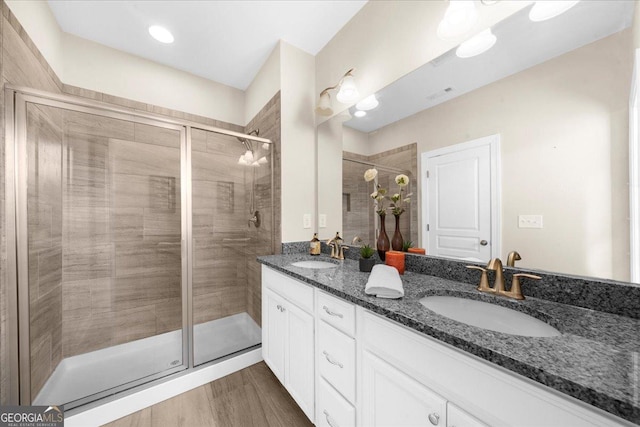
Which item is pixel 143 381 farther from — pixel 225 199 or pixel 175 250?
pixel 225 199

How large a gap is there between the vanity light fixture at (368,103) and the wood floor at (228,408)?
1980 millimetres

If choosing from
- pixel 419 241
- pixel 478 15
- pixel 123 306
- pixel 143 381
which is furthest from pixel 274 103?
pixel 143 381

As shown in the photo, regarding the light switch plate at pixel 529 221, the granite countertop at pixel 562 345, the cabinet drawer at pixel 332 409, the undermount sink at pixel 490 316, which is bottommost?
the cabinet drawer at pixel 332 409

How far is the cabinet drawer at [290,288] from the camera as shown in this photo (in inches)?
46.3

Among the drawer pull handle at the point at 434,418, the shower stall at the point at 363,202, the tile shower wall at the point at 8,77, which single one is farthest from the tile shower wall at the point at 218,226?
the drawer pull handle at the point at 434,418

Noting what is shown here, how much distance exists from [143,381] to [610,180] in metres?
2.52

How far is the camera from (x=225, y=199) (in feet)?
6.71

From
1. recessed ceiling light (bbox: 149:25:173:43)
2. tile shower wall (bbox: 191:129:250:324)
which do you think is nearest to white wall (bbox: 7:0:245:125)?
recessed ceiling light (bbox: 149:25:173:43)

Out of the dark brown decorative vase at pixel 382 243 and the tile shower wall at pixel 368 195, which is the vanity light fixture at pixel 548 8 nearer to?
the tile shower wall at pixel 368 195

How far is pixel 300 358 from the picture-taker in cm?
123

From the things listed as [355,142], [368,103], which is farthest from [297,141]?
[368,103]

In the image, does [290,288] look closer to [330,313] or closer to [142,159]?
[330,313]

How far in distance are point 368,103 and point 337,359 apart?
154cm

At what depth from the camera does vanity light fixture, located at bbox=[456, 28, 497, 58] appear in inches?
39.2
